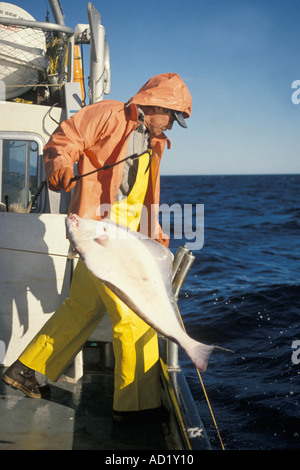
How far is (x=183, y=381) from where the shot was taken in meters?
3.29

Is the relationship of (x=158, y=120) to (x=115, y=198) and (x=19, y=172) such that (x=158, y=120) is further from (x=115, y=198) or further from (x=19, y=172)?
(x=19, y=172)

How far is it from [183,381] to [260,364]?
3786 mm

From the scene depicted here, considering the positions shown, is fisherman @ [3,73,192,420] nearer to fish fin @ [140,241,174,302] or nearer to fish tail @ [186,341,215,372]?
fish fin @ [140,241,174,302]

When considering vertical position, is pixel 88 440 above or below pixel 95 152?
below

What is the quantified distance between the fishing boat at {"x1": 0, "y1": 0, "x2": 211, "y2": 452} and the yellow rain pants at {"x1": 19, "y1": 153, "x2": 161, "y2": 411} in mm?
160

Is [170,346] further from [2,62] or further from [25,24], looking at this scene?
[2,62]

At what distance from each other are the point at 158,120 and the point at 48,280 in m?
1.64

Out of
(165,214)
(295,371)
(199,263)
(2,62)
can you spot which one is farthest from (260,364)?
(165,214)

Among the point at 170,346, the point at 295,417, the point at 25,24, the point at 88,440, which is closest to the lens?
the point at 88,440

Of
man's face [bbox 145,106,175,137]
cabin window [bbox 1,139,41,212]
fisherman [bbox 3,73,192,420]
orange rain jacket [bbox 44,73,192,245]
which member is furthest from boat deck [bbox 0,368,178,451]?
cabin window [bbox 1,139,41,212]

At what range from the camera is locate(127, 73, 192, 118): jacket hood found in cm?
331

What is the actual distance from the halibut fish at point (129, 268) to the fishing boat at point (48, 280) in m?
0.54

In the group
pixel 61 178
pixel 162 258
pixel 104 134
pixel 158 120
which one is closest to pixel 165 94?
pixel 158 120

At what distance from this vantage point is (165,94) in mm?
3340
